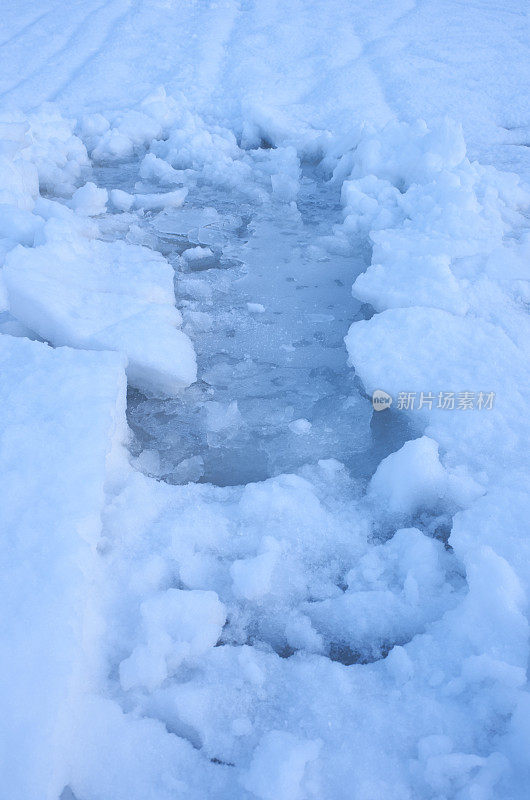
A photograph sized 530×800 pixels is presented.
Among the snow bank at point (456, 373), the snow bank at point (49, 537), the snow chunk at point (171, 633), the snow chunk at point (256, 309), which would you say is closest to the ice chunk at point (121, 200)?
the snow bank at point (456, 373)

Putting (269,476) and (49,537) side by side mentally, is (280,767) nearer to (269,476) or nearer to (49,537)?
(49,537)

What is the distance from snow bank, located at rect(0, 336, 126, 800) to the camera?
1.26 metres

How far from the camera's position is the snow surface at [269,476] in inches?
52.8

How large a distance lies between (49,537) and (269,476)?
2.93 ft

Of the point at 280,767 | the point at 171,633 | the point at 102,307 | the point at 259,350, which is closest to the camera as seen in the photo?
the point at 280,767

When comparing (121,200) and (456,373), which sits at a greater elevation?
(121,200)

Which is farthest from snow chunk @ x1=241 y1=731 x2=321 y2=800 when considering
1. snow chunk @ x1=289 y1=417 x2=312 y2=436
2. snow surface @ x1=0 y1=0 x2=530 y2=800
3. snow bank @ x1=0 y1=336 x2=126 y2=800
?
snow chunk @ x1=289 y1=417 x2=312 y2=436

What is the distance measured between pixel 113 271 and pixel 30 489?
1.72 m

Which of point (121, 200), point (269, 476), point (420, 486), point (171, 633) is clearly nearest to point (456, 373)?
point (420, 486)

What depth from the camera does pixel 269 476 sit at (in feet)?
7.24

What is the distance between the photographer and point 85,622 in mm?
1556

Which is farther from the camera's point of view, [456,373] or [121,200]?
[121,200]

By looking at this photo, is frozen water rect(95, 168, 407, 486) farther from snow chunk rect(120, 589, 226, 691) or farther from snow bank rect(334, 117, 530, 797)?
snow chunk rect(120, 589, 226, 691)

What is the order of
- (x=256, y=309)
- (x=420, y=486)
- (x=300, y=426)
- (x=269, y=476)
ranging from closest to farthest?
1. (x=420, y=486)
2. (x=269, y=476)
3. (x=300, y=426)
4. (x=256, y=309)
